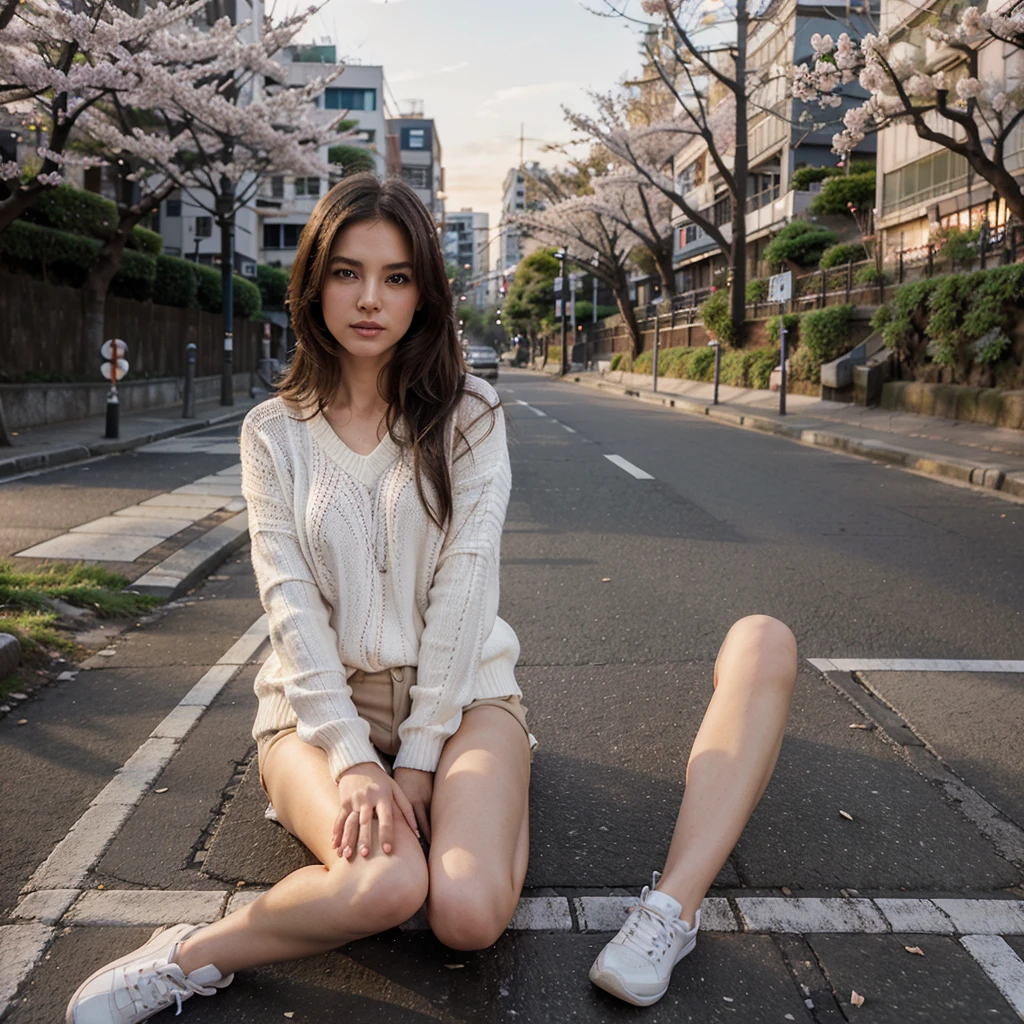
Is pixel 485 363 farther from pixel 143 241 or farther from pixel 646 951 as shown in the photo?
pixel 646 951

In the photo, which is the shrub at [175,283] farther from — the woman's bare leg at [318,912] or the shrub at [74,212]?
the woman's bare leg at [318,912]

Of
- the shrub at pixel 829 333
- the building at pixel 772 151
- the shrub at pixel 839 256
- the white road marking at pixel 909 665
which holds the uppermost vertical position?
the building at pixel 772 151

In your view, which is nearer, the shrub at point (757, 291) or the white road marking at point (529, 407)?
the white road marking at point (529, 407)

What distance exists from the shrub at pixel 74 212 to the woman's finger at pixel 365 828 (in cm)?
1787

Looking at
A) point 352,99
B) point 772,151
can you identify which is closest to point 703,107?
point 772,151

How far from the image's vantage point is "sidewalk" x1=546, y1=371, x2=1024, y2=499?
11164mm

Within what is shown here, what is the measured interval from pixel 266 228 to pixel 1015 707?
59.8 metres

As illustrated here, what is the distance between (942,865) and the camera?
269 cm

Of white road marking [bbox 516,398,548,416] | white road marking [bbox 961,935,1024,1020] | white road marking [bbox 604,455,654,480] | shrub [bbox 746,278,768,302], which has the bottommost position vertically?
white road marking [bbox 961,935,1024,1020]

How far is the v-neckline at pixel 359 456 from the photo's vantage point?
2693 millimetres

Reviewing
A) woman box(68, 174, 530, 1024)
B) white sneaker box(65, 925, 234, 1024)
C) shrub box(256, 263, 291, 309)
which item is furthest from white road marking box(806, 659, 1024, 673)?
shrub box(256, 263, 291, 309)

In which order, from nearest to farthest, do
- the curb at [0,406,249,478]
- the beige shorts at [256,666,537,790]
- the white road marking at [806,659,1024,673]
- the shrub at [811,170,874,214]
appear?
the beige shorts at [256,666,537,790] < the white road marking at [806,659,1024,673] < the curb at [0,406,249,478] < the shrub at [811,170,874,214]

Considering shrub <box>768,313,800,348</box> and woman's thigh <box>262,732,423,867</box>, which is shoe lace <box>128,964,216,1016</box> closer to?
woman's thigh <box>262,732,423,867</box>

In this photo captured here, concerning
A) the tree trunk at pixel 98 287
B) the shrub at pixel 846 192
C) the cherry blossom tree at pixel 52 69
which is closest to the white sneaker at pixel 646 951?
the cherry blossom tree at pixel 52 69
